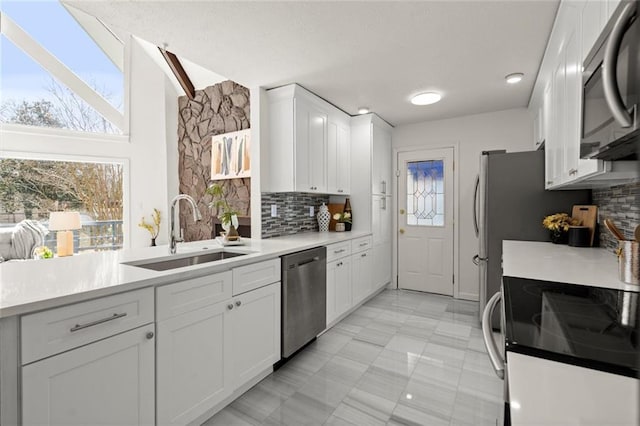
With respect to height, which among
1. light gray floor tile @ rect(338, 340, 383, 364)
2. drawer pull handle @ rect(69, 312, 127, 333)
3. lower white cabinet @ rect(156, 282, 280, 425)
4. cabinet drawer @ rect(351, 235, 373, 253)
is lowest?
light gray floor tile @ rect(338, 340, 383, 364)

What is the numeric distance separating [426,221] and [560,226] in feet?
6.69

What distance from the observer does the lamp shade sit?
472 cm

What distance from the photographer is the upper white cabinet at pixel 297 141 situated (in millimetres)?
3094

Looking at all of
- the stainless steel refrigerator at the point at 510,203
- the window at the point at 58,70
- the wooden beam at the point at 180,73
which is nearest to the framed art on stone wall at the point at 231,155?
the wooden beam at the point at 180,73

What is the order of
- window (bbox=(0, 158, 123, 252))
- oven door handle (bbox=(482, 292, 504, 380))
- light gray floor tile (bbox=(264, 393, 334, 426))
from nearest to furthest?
oven door handle (bbox=(482, 292, 504, 380))
light gray floor tile (bbox=(264, 393, 334, 426))
window (bbox=(0, 158, 123, 252))

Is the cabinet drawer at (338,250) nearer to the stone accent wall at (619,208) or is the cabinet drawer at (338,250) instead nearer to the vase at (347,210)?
the vase at (347,210)

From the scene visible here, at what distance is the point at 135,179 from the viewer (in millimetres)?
5602

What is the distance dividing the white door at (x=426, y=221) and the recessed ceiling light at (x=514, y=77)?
52.7 inches

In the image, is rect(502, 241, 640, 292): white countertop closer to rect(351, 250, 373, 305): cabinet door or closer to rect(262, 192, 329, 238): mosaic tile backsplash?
rect(351, 250, 373, 305): cabinet door

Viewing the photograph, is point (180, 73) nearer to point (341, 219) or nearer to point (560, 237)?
point (341, 219)

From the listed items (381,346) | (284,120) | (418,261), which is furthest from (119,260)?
(418,261)

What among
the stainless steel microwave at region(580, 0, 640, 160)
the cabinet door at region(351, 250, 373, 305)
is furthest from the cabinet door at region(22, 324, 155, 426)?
the cabinet door at region(351, 250, 373, 305)

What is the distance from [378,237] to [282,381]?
239cm

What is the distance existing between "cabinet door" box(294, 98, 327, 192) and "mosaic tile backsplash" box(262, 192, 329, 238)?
370mm
